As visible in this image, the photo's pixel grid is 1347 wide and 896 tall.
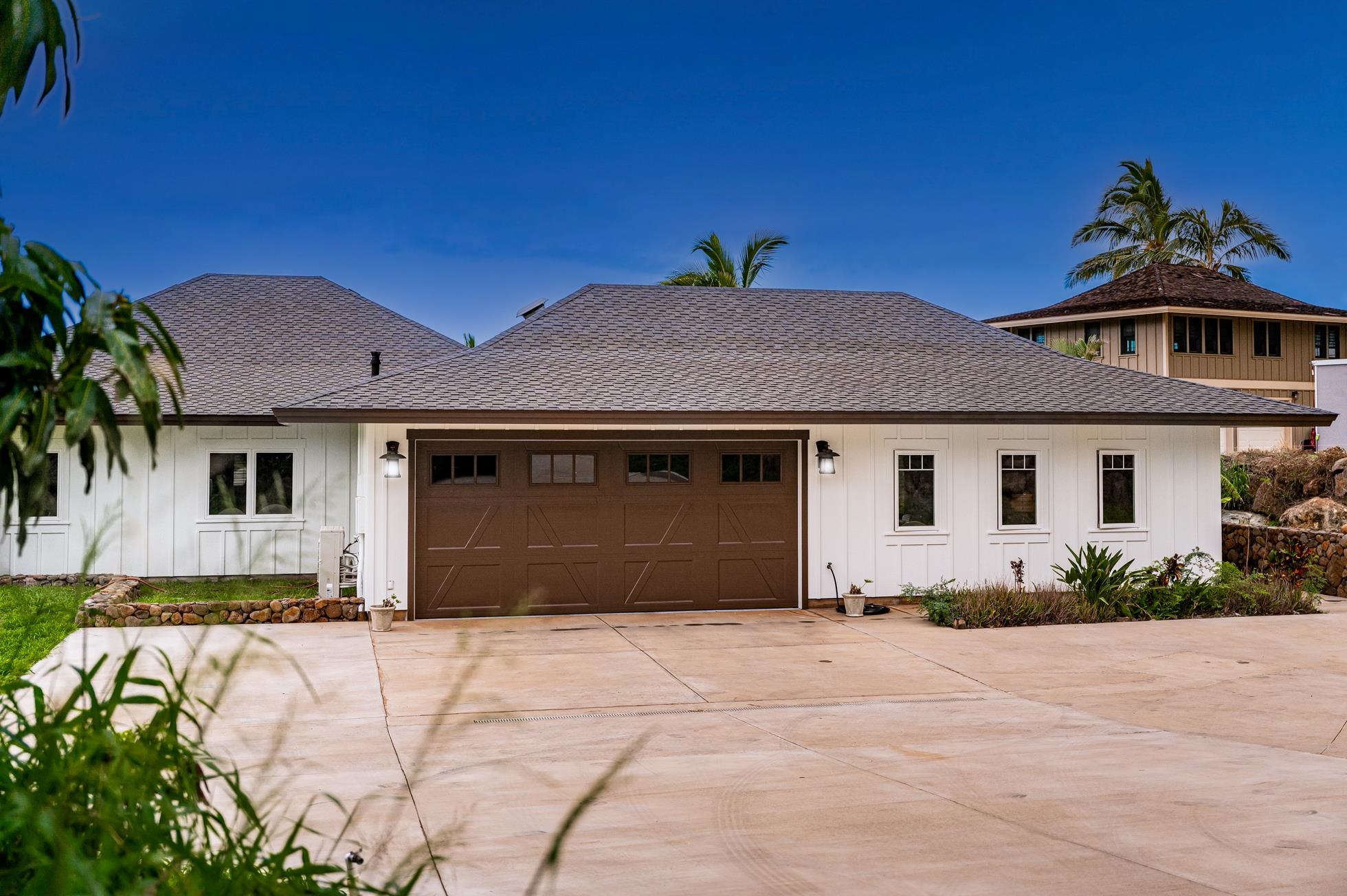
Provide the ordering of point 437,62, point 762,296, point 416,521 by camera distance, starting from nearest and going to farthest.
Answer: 1. point 416,521
2. point 762,296
3. point 437,62

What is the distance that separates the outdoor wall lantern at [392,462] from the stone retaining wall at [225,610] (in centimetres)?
173

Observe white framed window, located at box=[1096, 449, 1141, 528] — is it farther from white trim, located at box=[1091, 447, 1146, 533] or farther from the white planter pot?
the white planter pot

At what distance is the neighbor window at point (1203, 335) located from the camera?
33.1 m

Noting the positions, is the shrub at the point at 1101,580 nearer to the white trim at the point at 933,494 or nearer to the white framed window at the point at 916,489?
the white trim at the point at 933,494

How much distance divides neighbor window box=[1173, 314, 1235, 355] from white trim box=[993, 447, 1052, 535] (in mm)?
20697

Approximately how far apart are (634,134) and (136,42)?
48.3 feet

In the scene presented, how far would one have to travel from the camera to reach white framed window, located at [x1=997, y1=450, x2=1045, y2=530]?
14.9 meters

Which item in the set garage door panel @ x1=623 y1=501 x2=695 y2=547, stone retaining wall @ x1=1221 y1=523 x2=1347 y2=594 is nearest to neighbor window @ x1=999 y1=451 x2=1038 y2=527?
stone retaining wall @ x1=1221 y1=523 x2=1347 y2=594

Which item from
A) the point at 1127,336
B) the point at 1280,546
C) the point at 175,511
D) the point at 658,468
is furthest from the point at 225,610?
the point at 1127,336

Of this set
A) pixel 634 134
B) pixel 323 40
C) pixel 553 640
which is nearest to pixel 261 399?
pixel 553 640

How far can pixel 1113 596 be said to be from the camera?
1400 centimetres

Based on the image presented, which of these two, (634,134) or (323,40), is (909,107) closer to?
(634,134)

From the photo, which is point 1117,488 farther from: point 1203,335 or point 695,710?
point 1203,335

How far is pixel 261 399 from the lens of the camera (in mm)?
16094
